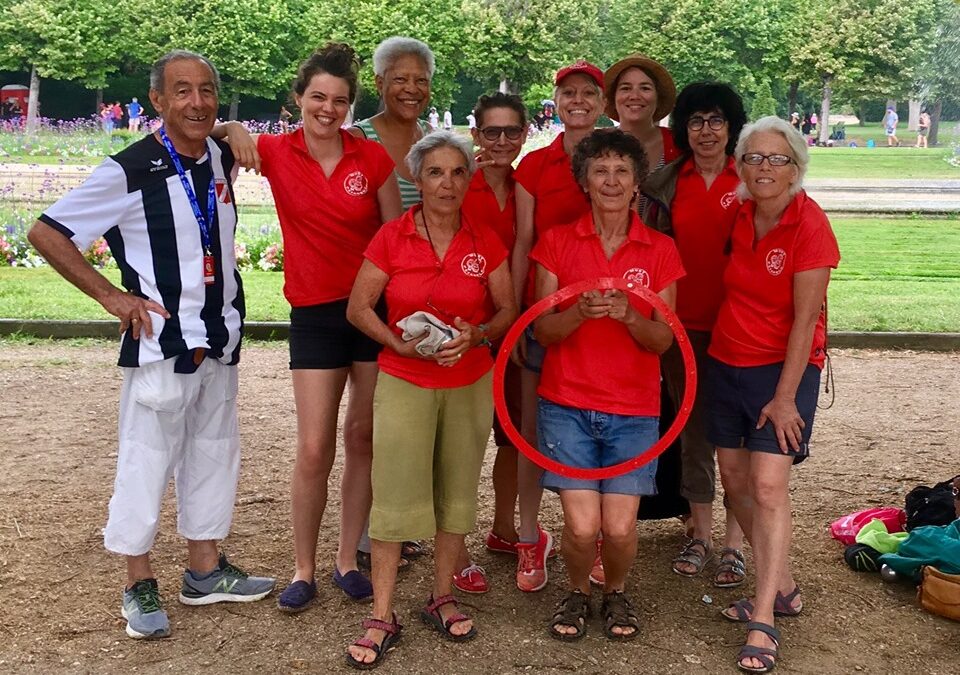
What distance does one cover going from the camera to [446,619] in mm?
3996

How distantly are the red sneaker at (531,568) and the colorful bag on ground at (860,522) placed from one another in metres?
1.57

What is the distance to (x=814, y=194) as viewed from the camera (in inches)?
793

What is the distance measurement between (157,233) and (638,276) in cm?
179

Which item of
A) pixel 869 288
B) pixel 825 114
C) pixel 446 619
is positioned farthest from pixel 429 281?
pixel 825 114

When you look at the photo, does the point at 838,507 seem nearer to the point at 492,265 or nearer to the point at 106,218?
the point at 492,265

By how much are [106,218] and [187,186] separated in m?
0.32

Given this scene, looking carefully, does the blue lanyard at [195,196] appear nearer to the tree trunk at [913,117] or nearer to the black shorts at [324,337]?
the black shorts at [324,337]

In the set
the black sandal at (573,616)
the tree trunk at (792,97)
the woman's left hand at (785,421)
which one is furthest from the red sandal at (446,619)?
the tree trunk at (792,97)

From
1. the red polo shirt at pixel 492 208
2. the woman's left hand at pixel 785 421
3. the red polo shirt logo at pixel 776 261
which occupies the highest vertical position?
the red polo shirt at pixel 492 208

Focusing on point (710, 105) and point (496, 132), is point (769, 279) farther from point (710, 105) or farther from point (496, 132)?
point (496, 132)

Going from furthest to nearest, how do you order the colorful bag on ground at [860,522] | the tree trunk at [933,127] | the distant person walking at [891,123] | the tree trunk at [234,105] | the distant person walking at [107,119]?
the distant person walking at [891,123] < the tree trunk at [933,127] < the tree trunk at [234,105] < the distant person walking at [107,119] < the colorful bag on ground at [860,522]

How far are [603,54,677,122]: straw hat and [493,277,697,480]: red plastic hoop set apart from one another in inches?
47.6

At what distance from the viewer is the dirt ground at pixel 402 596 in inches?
151

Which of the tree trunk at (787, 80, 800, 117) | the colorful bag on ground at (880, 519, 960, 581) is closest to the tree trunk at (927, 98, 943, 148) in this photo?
the tree trunk at (787, 80, 800, 117)
